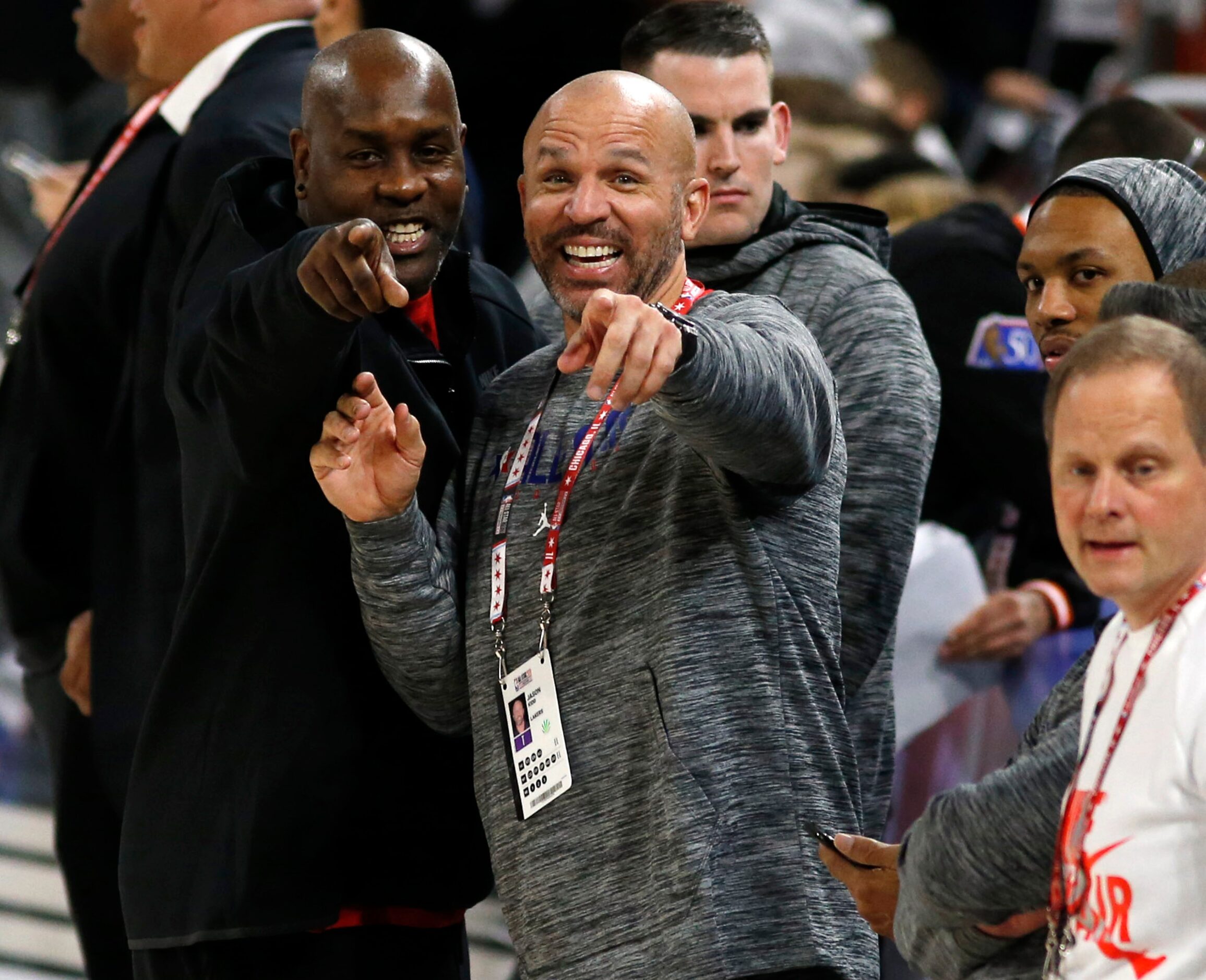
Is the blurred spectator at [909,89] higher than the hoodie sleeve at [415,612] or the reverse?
the reverse

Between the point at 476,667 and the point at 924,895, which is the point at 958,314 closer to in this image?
the point at 476,667

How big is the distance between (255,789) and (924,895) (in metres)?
0.94

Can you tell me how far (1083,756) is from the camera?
1825 millimetres

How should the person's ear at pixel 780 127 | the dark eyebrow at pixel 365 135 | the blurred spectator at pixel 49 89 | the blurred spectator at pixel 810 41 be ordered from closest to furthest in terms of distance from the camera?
the dark eyebrow at pixel 365 135
the person's ear at pixel 780 127
the blurred spectator at pixel 810 41
the blurred spectator at pixel 49 89

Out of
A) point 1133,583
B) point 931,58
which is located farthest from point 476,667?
point 931,58

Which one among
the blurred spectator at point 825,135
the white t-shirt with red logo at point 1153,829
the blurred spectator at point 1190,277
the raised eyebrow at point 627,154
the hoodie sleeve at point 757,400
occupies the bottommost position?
the blurred spectator at point 825,135

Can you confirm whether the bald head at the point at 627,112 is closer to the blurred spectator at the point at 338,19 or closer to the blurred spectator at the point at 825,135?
the blurred spectator at the point at 338,19

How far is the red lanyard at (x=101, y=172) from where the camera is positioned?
3451mm

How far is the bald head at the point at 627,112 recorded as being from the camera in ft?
7.78

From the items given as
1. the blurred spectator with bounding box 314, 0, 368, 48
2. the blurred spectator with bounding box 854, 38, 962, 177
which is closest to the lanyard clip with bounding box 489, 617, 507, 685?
the blurred spectator with bounding box 314, 0, 368, 48

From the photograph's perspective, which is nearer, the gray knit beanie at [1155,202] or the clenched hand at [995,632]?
the gray knit beanie at [1155,202]

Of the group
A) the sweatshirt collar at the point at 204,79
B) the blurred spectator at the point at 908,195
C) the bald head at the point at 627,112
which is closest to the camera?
the bald head at the point at 627,112

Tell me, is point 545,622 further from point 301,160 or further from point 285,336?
point 301,160

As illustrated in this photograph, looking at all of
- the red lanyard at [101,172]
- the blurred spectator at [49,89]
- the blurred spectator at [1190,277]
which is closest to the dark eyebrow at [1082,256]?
the blurred spectator at [1190,277]
